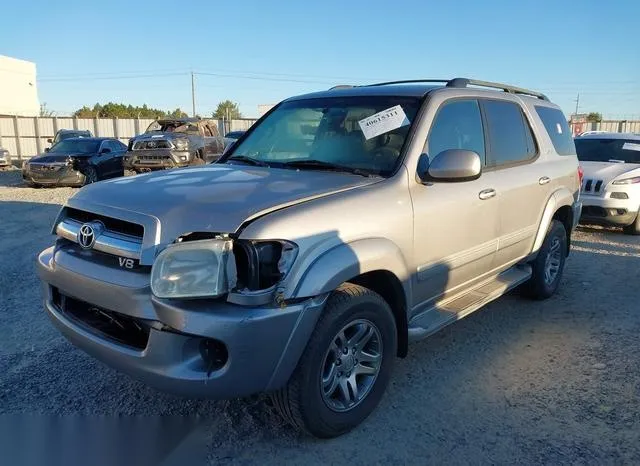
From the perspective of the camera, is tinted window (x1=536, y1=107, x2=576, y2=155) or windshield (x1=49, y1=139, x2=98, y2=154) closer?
tinted window (x1=536, y1=107, x2=576, y2=155)

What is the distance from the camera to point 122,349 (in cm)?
261

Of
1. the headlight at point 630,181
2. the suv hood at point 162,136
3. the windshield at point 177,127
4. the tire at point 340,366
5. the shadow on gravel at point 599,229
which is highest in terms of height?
the windshield at point 177,127

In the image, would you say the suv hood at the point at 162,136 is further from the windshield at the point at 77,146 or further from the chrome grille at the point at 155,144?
the windshield at the point at 77,146

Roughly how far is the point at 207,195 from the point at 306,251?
0.64 metres

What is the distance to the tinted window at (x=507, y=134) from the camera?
4.19 metres

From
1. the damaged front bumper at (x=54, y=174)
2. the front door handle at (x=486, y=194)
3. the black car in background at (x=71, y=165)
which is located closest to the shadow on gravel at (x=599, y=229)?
the front door handle at (x=486, y=194)

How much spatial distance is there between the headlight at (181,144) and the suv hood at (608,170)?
10.6 metres

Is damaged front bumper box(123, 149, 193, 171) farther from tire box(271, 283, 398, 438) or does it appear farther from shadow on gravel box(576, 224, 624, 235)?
tire box(271, 283, 398, 438)

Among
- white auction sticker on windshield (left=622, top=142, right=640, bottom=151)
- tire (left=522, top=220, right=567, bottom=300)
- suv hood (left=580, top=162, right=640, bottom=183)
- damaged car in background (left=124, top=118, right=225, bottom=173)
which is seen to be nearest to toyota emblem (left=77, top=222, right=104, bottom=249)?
tire (left=522, top=220, right=567, bottom=300)

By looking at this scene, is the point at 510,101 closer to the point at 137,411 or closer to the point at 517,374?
the point at 517,374

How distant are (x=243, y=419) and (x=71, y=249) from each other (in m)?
1.41

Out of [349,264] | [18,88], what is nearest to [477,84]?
[349,264]

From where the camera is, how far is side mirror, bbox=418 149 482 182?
10.5 ft

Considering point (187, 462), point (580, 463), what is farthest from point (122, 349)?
point (580, 463)
